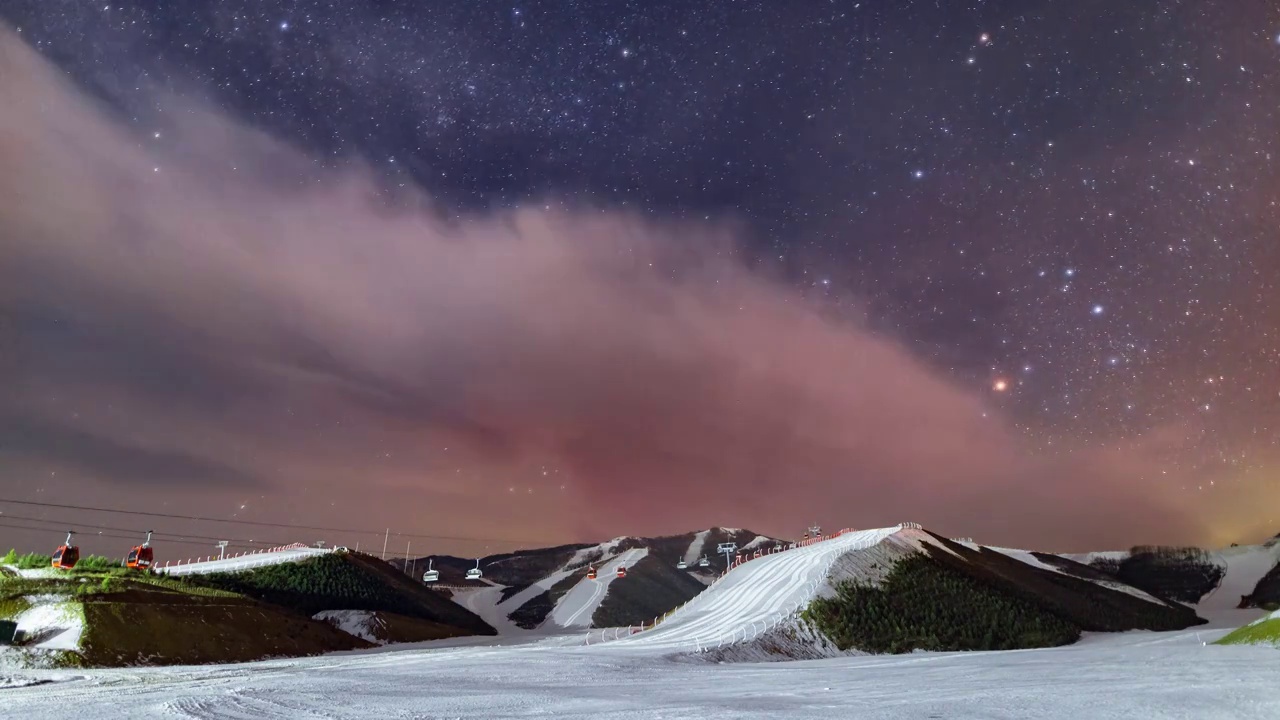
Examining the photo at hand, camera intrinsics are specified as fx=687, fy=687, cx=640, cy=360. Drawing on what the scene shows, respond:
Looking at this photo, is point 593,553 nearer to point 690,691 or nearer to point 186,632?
point 186,632

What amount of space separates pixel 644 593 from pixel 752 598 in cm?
4310

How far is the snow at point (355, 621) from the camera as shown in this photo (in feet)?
198

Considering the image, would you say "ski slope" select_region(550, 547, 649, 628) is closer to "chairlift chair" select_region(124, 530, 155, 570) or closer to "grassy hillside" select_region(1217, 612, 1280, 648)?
"chairlift chair" select_region(124, 530, 155, 570)

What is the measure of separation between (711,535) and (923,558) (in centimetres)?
12798

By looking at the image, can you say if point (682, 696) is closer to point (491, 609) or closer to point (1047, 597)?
point (1047, 597)

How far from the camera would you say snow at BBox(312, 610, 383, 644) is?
6050 centimetres

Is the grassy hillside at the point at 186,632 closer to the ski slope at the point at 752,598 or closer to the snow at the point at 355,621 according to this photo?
the snow at the point at 355,621

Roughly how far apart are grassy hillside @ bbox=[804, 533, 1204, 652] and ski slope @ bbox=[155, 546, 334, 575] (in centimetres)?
5705

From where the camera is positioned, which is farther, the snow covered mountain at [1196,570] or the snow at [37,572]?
the snow covered mountain at [1196,570]

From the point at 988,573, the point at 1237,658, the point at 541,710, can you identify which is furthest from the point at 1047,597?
the point at 541,710

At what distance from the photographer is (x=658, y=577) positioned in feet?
399

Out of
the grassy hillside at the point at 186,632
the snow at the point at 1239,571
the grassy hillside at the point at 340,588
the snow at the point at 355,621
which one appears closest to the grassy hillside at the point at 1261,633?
the grassy hillside at the point at 186,632

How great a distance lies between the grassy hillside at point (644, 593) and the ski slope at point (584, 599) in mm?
1309

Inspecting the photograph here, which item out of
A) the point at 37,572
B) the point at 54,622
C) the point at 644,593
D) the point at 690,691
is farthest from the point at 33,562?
the point at 644,593
